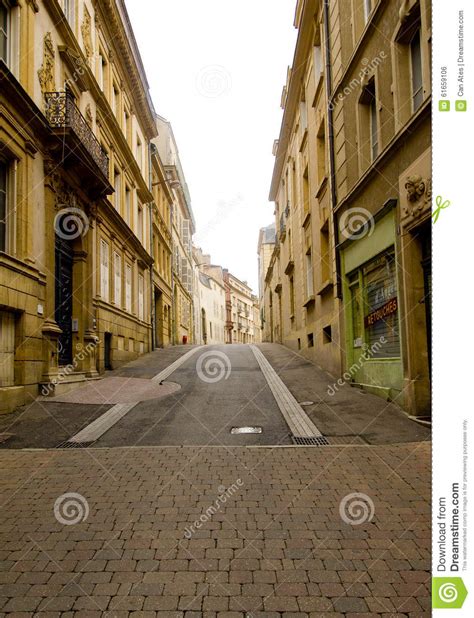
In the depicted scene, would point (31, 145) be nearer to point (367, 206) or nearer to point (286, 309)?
point (367, 206)

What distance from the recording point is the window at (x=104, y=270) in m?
16.0

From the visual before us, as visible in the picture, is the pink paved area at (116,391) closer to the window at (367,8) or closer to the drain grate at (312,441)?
the drain grate at (312,441)

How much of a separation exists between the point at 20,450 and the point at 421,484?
5287 mm

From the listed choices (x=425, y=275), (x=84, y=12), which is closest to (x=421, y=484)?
(x=425, y=275)

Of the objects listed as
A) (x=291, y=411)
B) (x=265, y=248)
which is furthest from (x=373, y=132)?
(x=265, y=248)

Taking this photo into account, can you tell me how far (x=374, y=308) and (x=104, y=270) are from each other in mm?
9777

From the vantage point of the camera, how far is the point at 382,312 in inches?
386

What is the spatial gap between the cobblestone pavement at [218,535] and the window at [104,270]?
34.3 feet

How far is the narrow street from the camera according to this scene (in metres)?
Answer: 3.04

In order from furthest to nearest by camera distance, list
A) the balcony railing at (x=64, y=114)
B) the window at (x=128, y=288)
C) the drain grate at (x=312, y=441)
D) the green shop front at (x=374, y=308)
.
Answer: the window at (x=128, y=288), the balcony railing at (x=64, y=114), the green shop front at (x=374, y=308), the drain grate at (x=312, y=441)

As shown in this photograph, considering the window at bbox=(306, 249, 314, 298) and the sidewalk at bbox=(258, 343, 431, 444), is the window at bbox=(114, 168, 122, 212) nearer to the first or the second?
the window at bbox=(306, 249, 314, 298)
